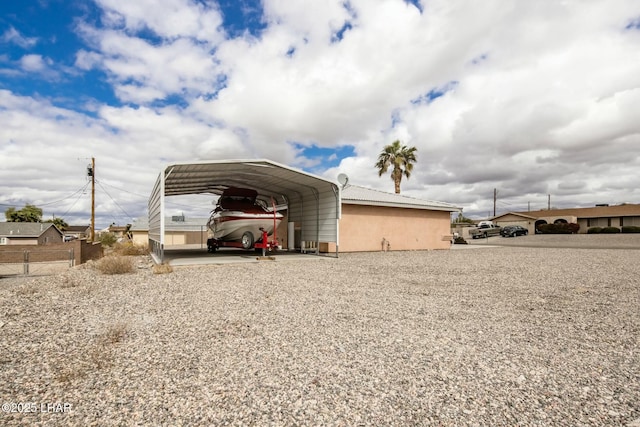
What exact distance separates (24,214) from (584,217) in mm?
96763

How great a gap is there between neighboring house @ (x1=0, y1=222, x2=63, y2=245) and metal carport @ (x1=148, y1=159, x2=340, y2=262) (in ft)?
146

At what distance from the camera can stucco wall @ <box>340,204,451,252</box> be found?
1923 cm

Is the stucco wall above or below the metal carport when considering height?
below

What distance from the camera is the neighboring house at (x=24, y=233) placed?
50281mm

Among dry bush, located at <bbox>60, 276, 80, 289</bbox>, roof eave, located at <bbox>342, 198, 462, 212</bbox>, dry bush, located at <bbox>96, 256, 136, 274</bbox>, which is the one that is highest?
roof eave, located at <bbox>342, 198, 462, 212</bbox>

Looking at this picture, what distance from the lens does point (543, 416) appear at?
9.19ft

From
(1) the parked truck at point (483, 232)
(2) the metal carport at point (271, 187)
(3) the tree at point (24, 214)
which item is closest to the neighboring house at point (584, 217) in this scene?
(1) the parked truck at point (483, 232)

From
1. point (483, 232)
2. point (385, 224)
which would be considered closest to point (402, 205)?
point (385, 224)

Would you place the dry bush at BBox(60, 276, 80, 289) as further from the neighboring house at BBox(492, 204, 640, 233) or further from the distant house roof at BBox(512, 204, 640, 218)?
the distant house roof at BBox(512, 204, 640, 218)

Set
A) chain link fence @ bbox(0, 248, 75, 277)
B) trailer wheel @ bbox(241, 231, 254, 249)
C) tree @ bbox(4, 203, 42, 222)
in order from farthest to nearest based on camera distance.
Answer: tree @ bbox(4, 203, 42, 222) < chain link fence @ bbox(0, 248, 75, 277) < trailer wheel @ bbox(241, 231, 254, 249)

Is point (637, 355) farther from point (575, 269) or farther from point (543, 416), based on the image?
point (575, 269)

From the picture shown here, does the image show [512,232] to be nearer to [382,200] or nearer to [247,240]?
[382,200]

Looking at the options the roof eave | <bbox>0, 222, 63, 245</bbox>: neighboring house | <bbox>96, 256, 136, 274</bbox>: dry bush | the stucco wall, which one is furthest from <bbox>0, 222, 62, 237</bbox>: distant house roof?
the roof eave

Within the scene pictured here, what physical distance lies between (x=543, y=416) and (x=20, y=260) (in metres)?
24.8
